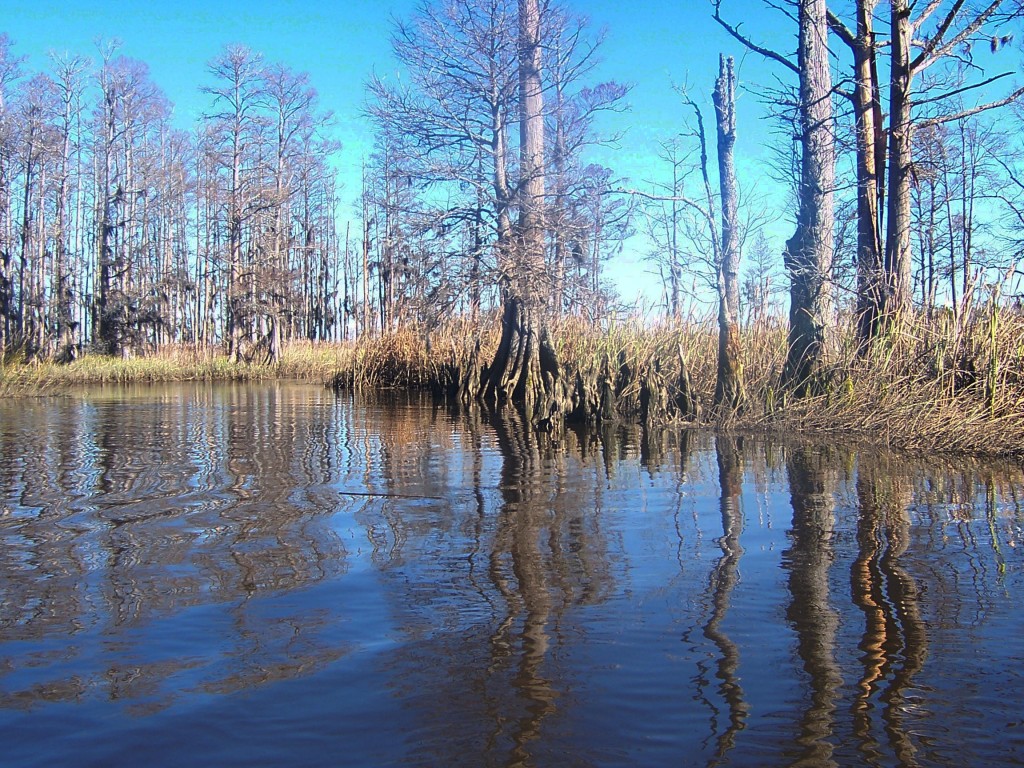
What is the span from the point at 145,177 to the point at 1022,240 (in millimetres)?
26361

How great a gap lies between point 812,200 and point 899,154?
114cm

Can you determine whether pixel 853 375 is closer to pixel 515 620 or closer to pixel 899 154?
pixel 899 154

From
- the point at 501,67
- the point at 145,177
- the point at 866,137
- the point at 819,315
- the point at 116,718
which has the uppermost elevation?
the point at 145,177

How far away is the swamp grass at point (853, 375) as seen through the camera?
21.2 feet

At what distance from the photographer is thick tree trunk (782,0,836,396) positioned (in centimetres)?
884

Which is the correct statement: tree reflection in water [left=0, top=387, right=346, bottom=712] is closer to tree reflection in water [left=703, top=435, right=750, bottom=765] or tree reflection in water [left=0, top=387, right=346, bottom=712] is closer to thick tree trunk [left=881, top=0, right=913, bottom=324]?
tree reflection in water [left=703, top=435, right=750, bottom=765]

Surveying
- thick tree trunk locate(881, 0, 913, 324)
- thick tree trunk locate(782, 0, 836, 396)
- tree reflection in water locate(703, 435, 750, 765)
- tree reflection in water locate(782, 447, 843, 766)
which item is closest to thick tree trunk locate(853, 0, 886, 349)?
thick tree trunk locate(881, 0, 913, 324)

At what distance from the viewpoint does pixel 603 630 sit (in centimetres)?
266

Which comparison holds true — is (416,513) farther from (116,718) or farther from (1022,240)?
(1022,240)

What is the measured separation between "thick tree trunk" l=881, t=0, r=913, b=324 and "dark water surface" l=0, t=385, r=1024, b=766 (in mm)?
3299

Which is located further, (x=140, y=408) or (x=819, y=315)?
(x=140, y=408)

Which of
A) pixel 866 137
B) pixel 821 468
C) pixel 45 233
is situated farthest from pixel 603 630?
pixel 45 233

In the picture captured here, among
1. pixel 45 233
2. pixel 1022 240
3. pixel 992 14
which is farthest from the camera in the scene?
pixel 45 233

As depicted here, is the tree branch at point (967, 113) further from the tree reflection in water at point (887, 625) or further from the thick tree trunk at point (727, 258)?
the tree reflection in water at point (887, 625)
